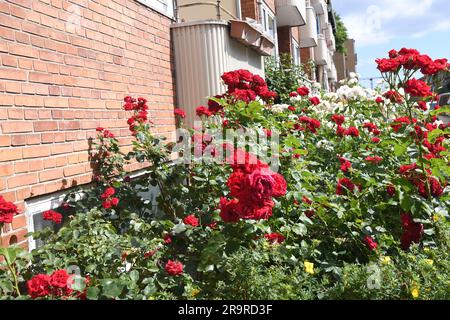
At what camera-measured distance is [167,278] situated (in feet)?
8.44

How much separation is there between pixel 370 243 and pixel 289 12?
13959mm

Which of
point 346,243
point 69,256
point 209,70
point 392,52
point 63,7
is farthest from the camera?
point 209,70

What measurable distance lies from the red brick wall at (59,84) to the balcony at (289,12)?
11.0 meters

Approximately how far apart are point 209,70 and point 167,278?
4191 mm

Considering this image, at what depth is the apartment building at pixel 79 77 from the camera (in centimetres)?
325

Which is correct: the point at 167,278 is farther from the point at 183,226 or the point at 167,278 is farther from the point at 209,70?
the point at 209,70

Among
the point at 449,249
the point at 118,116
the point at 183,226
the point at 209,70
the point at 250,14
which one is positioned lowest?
the point at 449,249

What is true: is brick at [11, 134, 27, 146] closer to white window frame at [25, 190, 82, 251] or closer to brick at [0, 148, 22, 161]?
brick at [0, 148, 22, 161]

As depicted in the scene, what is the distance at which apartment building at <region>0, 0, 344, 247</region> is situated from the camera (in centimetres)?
325

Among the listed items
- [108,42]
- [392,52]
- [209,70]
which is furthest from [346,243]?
[209,70]

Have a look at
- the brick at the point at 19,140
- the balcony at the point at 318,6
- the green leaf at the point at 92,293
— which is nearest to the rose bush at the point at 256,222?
the green leaf at the point at 92,293

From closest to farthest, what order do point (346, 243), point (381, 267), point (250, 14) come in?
1. point (381, 267)
2. point (346, 243)
3. point (250, 14)

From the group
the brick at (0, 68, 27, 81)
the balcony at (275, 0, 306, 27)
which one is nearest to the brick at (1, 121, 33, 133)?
the brick at (0, 68, 27, 81)

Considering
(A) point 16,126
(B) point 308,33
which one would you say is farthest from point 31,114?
(B) point 308,33
